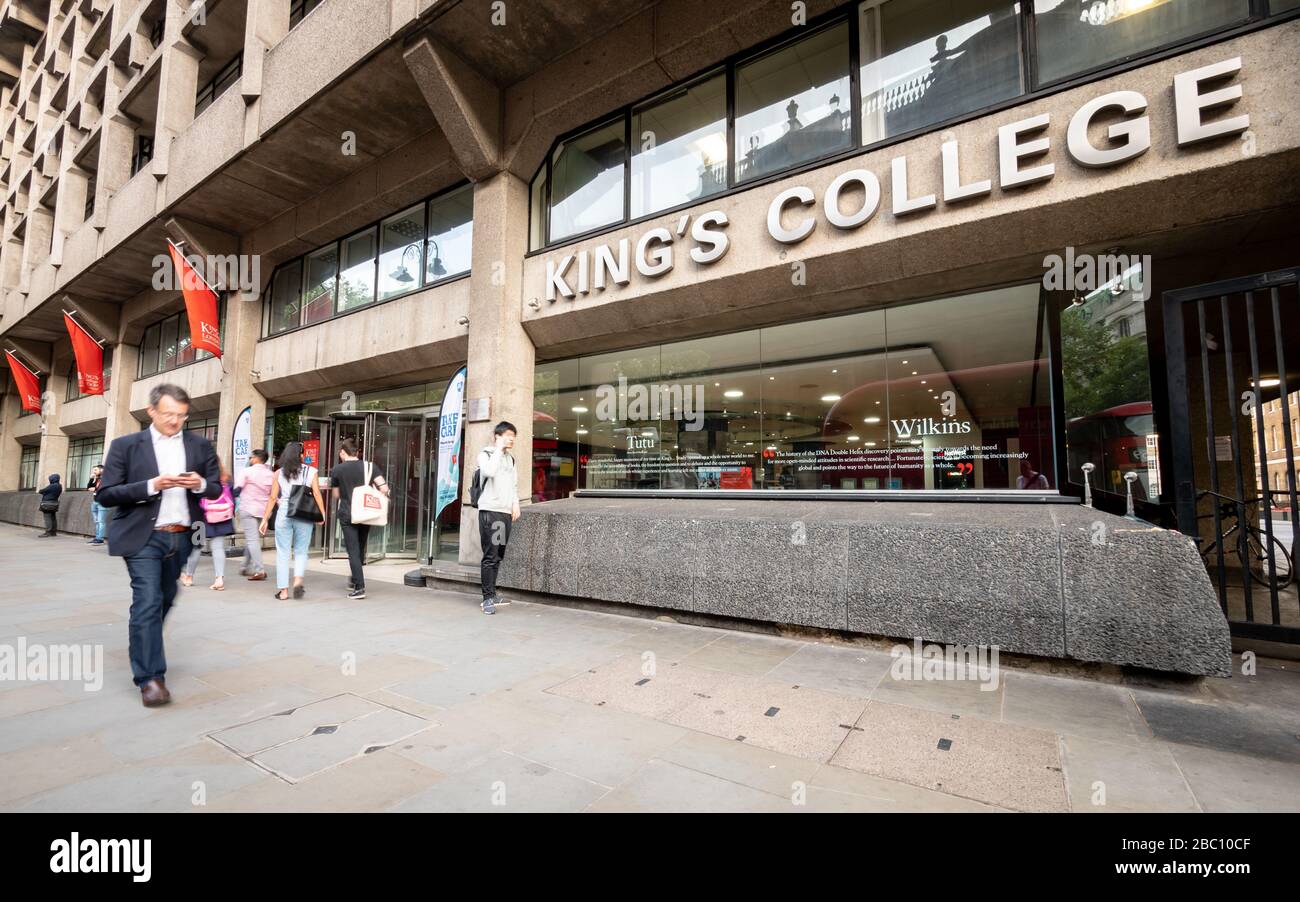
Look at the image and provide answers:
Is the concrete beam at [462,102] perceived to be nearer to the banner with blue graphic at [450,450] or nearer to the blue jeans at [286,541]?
the banner with blue graphic at [450,450]

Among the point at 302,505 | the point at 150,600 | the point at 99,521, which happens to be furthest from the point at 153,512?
the point at 99,521

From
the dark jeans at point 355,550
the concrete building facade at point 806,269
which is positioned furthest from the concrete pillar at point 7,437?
the dark jeans at point 355,550

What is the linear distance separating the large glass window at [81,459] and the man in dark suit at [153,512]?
2677cm

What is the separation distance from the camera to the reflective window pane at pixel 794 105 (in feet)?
23.2

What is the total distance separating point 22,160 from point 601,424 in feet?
107

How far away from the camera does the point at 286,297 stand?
14453mm

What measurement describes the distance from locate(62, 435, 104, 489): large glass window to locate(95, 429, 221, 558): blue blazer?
2677 cm

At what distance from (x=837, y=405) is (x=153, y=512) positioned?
271 inches

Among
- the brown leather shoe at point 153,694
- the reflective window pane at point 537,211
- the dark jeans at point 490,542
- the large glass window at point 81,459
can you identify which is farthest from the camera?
the large glass window at point 81,459

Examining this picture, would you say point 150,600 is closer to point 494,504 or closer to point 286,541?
point 494,504

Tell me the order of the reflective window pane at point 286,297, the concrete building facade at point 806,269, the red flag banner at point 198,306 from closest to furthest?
1. the concrete building facade at point 806,269
2. the red flag banner at point 198,306
3. the reflective window pane at point 286,297

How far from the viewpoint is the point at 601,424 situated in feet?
32.1

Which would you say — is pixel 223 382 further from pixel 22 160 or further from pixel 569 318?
pixel 22 160

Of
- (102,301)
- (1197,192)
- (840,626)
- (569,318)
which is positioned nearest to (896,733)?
(840,626)
